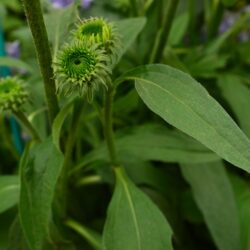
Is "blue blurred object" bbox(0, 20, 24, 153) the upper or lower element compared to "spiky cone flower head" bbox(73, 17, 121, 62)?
lower

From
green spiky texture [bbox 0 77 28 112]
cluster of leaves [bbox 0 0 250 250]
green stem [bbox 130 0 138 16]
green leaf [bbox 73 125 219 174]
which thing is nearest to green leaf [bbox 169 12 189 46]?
cluster of leaves [bbox 0 0 250 250]

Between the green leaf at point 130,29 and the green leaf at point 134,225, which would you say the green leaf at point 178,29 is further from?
the green leaf at point 134,225

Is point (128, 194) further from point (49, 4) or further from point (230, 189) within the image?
point (49, 4)

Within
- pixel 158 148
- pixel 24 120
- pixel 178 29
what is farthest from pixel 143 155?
pixel 178 29

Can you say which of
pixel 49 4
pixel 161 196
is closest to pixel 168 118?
pixel 161 196

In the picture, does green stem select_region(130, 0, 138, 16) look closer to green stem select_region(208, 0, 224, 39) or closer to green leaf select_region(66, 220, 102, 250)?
green stem select_region(208, 0, 224, 39)

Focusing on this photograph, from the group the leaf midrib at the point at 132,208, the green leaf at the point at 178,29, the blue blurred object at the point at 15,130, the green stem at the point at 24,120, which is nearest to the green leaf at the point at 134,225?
the leaf midrib at the point at 132,208
